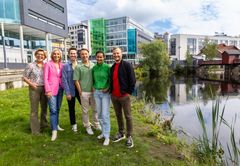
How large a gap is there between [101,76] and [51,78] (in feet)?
3.56

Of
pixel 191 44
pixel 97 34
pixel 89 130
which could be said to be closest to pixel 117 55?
pixel 89 130

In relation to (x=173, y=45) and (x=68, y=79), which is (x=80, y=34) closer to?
(x=173, y=45)

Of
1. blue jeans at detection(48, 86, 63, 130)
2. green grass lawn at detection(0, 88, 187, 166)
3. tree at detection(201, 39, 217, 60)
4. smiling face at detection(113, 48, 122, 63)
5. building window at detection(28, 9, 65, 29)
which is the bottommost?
green grass lawn at detection(0, 88, 187, 166)

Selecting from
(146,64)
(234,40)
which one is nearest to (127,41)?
(146,64)

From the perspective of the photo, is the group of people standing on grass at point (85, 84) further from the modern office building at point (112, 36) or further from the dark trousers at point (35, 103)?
the modern office building at point (112, 36)

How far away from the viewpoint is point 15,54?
31156mm

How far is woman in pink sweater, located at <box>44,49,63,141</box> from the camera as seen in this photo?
4570mm

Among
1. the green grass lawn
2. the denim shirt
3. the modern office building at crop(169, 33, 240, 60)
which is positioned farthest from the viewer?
the modern office building at crop(169, 33, 240, 60)

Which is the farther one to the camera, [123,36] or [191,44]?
[191,44]

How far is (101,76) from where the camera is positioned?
14.8 ft

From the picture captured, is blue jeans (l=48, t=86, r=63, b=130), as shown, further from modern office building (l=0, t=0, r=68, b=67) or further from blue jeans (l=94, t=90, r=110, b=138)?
modern office building (l=0, t=0, r=68, b=67)

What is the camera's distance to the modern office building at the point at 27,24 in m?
25.2

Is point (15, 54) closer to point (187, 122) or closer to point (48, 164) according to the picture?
point (187, 122)

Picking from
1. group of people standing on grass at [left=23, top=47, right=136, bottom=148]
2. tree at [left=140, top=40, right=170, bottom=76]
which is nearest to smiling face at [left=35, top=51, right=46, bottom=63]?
group of people standing on grass at [left=23, top=47, right=136, bottom=148]
